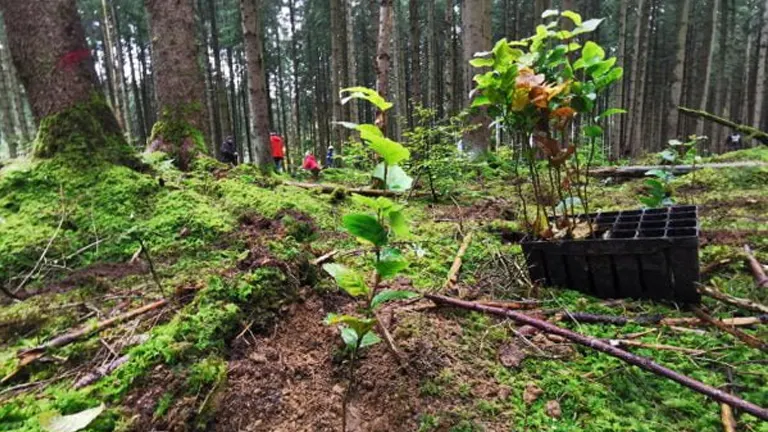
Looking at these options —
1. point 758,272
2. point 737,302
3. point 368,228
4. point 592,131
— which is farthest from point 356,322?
point 758,272

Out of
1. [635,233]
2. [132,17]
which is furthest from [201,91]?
[132,17]

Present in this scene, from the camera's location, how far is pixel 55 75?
3.53 metres

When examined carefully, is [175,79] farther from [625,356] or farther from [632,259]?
Answer: [625,356]

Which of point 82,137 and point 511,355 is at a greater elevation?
point 82,137

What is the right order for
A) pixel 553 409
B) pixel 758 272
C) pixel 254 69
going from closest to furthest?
pixel 553 409
pixel 758 272
pixel 254 69

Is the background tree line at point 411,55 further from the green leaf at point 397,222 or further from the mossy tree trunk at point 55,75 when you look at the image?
the green leaf at point 397,222

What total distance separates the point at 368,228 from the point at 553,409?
3.33 ft

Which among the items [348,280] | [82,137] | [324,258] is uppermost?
[82,137]

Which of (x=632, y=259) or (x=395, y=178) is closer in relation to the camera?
(x=395, y=178)

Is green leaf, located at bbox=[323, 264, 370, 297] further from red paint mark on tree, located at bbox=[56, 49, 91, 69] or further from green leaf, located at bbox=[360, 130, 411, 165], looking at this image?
red paint mark on tree, located at bbox=[56, 49, 91, 69]

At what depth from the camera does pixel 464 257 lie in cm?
326

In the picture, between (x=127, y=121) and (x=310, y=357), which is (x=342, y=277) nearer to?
(x=310, y=357)

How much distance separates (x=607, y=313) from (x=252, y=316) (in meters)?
1.85

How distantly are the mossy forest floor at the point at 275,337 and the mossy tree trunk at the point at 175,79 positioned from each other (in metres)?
1.44
